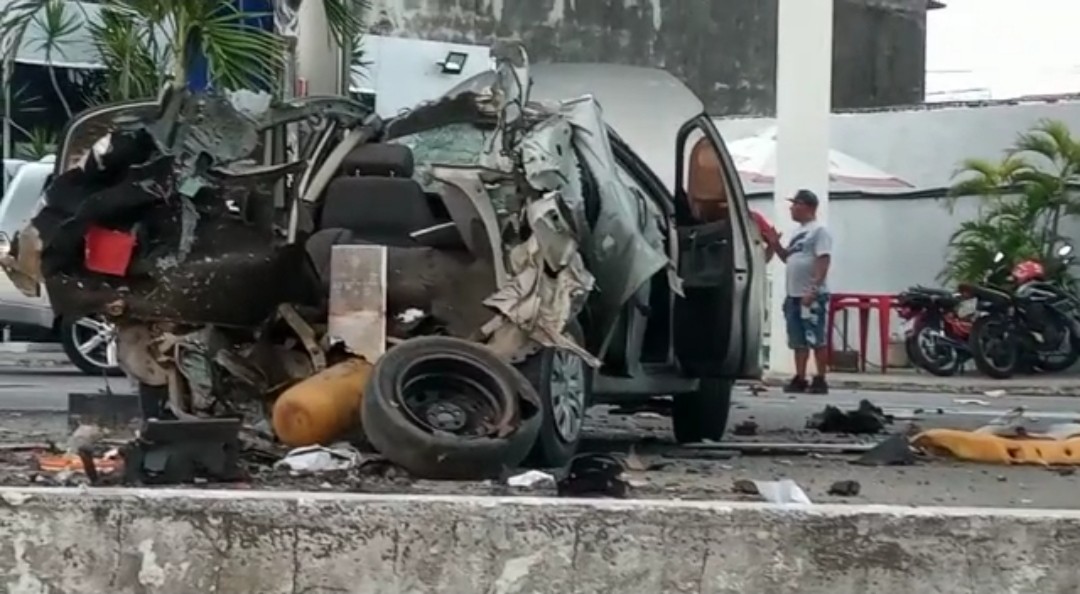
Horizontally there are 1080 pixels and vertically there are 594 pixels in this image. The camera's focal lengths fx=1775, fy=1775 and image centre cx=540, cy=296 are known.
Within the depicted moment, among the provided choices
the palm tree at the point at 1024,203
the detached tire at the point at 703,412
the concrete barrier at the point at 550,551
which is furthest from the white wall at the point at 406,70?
the concrete barrier at the point at 550,551

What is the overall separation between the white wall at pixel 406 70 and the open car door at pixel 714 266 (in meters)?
15.4

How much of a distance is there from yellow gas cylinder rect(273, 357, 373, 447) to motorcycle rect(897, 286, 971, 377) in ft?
42.7

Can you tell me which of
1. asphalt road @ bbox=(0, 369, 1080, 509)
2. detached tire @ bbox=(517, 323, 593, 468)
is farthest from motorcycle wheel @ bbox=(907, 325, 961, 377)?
detached tire @ bbox=(517, 323, 593, 468)

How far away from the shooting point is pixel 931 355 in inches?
764

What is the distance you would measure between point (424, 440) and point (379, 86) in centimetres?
1882

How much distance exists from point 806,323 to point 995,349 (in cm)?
436

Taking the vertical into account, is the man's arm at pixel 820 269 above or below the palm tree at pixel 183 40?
below

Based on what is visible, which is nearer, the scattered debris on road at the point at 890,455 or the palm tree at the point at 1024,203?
the scattered debris on road at the point at 890,455

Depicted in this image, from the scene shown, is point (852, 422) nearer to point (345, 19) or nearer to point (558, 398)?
point (558, 398)


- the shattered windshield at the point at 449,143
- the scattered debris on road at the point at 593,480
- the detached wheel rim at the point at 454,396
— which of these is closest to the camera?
the scattered debris on road at the point at 593,480

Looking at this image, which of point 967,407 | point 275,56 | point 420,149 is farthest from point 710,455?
point 967,407

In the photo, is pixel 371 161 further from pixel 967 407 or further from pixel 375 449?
pixel 967 407

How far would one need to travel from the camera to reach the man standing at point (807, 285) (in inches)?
593

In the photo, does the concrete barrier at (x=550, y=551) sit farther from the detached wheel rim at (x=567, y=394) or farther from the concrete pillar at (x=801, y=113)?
the concrete pillar at (x=801, y=113)
